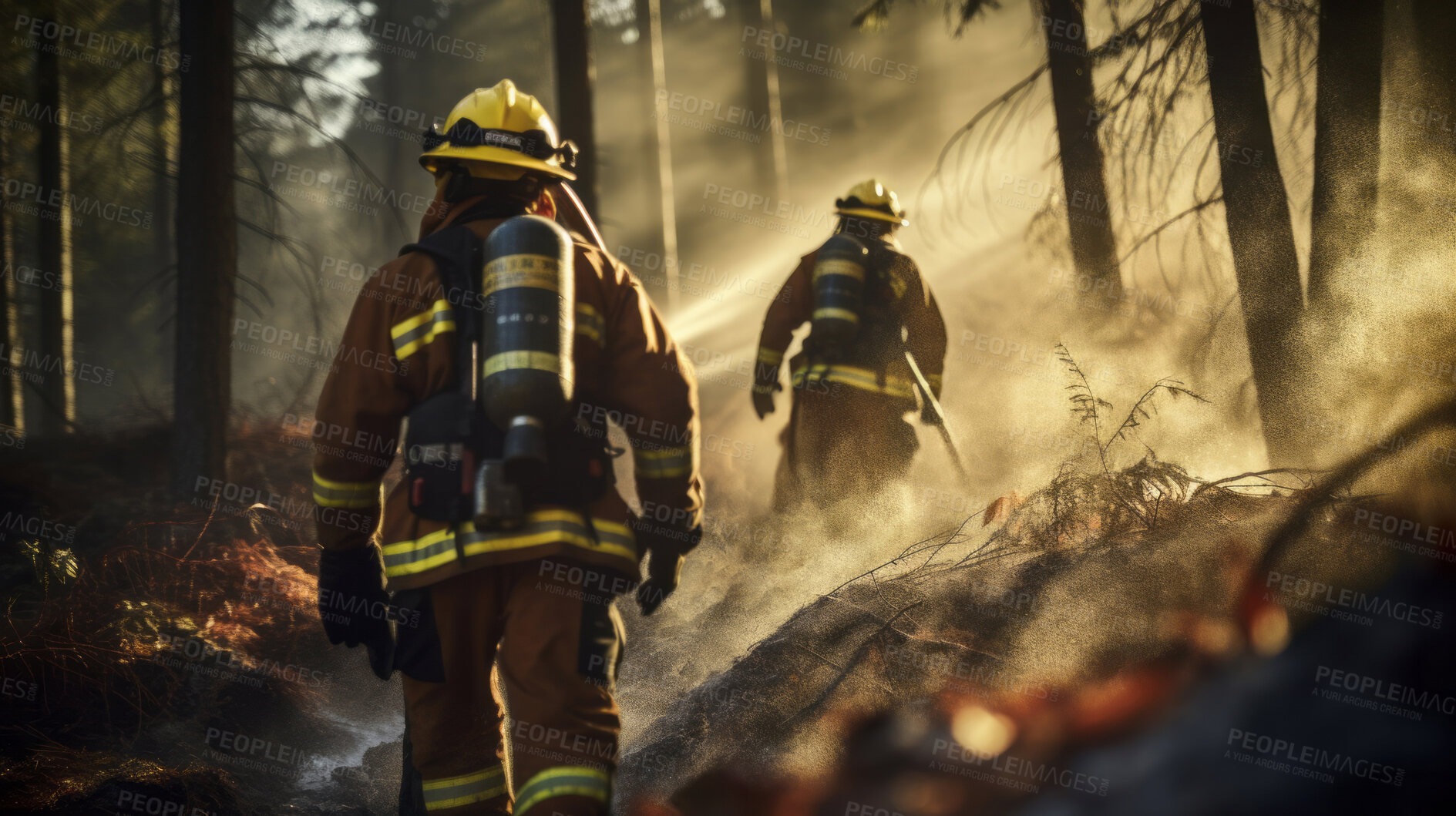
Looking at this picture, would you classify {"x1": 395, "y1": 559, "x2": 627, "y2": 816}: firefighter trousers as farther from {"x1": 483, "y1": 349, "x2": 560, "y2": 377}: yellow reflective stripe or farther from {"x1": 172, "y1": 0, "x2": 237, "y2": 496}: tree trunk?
{"x1": 172, "y1": 0, "x2": 237, "y2": 496}: tree trunk

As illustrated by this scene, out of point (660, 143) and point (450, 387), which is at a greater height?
point (660, 143)

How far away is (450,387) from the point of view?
2.53m

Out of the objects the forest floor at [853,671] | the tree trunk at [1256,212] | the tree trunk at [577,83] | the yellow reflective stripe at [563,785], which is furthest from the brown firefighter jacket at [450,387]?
the tree trunk at [577,83]

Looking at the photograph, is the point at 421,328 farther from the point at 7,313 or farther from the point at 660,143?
the point at 660,143

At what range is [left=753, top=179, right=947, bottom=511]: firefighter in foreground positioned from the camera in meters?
5.66

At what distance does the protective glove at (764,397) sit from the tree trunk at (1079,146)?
2677 millimetres

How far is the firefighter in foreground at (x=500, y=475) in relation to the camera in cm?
234

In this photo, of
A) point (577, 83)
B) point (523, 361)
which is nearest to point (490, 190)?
point (523, 361)

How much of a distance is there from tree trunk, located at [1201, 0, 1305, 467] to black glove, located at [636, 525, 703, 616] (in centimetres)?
362

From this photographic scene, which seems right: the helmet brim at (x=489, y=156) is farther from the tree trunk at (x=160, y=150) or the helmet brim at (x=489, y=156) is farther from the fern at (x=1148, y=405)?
the tree trunk at (x=160, y=150)

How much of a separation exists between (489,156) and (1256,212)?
174 inches

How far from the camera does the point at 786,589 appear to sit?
16.0 feet

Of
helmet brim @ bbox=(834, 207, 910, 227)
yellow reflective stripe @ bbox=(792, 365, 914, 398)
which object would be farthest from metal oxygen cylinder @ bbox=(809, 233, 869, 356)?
helmet brim @ bbox=(834, 207, 910, 227)

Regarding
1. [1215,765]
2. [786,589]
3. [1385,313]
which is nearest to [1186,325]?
[1385,313]
